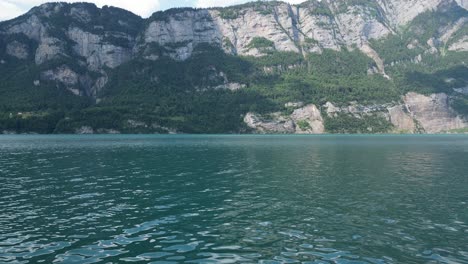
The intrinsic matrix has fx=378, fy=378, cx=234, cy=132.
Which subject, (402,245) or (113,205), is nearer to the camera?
(402,245)

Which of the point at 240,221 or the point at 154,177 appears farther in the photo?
the point at 154,177

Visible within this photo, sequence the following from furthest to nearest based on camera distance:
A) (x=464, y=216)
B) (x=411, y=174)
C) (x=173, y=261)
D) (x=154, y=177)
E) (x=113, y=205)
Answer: (x=411, y=174), (x=154, y=177), (x=113, y=205), (x=464, y=216), (x=173, y=261)

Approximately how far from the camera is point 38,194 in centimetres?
3950

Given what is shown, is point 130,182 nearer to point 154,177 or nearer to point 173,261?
point 154,177

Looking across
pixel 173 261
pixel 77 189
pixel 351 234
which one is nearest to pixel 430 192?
pixel 351 234

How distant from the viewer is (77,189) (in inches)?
1689

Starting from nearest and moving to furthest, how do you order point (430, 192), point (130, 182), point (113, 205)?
point (113, 205) → point (430, 192) → point (130, 182)

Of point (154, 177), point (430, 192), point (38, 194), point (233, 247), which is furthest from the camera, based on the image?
point (154, 177)

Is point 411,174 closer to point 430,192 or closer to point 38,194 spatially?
point 430,192

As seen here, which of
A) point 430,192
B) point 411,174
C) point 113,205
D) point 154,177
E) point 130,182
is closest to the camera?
point 113,205

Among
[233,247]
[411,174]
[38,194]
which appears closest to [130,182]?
[38,194]

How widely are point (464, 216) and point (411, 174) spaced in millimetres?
28389

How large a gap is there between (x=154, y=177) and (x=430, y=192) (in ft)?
115

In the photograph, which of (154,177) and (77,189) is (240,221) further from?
(154,177)
